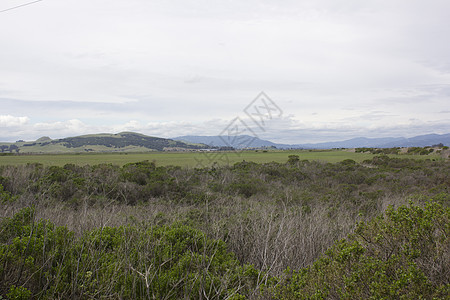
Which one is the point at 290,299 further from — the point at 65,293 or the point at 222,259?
the point at 65,293

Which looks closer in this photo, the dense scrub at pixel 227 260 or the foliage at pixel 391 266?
the foliage at pixel 391 266

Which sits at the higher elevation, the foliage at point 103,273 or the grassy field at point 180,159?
the grassy field at point 180,159

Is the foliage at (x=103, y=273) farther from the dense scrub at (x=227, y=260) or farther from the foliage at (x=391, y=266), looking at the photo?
the foliage at (x=391, y=266)

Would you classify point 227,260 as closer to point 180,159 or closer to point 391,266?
point 391,266

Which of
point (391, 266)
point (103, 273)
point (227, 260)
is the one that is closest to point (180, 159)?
point (227, 260)

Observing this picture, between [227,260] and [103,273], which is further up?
[103,273]

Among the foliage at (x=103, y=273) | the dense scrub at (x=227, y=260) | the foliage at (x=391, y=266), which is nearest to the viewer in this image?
the foliage at (x=391, y=266)

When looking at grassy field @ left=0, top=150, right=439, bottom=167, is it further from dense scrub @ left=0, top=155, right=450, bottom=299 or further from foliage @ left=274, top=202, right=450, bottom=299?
foliage @ left=274, top=202, right=450, bottom=299

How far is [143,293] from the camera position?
9.82 feet

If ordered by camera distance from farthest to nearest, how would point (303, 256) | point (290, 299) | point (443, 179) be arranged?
point (443, 179) → point (303, 256) → point (290, 299)

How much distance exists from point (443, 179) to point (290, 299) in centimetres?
1516

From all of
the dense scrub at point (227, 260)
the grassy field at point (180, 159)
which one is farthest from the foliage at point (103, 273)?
the grassy field at point (180, 159)

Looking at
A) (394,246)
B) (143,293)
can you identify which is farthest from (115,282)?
(394,246)

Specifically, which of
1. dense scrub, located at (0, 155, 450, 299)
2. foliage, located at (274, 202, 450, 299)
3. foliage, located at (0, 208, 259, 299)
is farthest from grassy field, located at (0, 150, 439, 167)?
foliage, located at (274, 202, 450, 299)
